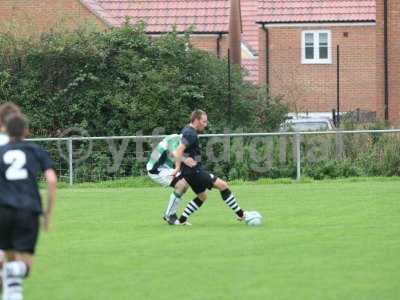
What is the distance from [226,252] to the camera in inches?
597

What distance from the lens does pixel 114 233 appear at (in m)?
18.0

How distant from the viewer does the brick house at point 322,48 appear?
48812mm

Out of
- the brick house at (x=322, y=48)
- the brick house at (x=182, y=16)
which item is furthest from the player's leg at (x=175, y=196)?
the brick house at (x=322, y=48)

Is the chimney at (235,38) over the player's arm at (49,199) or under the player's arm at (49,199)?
over

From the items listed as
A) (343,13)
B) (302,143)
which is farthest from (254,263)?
(343,13)

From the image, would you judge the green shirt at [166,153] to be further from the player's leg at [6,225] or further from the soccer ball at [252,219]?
the player's leg at [6,225]

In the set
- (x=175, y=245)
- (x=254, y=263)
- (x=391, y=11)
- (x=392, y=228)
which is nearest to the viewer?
(x=254, y=263)

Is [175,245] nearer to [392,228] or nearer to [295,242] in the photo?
[295,242]

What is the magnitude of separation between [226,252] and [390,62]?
76.5ft

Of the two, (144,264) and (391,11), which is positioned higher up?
(391,11)

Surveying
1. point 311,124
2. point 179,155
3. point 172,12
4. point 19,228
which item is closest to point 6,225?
point 19,228

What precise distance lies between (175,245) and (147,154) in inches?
533

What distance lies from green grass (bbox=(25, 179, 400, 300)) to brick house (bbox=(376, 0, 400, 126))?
1342cm

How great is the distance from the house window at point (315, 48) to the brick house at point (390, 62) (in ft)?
41.8
